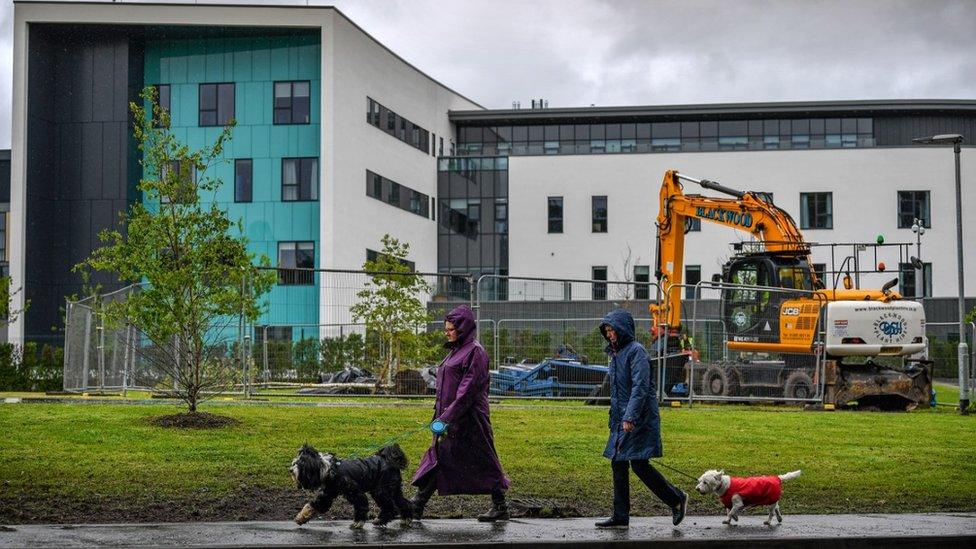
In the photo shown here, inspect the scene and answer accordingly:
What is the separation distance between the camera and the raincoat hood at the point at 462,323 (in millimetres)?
10891

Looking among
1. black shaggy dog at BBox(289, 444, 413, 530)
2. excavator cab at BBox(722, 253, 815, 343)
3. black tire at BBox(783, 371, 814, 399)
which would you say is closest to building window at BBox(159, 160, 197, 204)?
black shaggy dog at BBox(289, 444, 413, 530)

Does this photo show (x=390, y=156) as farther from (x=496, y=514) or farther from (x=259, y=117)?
(x=496, y=514)

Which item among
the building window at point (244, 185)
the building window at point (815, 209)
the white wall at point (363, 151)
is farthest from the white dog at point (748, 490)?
the building window at point (815, 209)

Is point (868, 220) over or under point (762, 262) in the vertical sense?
over

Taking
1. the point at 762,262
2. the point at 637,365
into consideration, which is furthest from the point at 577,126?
the point at 637,365

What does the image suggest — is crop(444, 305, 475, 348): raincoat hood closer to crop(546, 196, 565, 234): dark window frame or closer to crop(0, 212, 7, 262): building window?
crop(546, 196, 565, 234): dark window frame

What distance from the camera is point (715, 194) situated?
59.1m

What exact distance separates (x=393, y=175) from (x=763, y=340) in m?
31.6

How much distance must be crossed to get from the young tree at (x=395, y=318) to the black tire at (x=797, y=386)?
7.47 m

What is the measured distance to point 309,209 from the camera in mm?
50281

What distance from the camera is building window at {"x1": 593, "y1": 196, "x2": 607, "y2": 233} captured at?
199ft

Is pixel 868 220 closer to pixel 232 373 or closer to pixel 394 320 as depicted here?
pixel 394 320

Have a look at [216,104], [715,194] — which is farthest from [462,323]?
[715,194]

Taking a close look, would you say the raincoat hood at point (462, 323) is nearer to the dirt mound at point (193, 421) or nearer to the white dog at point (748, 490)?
the white dog at point (748, 490)
